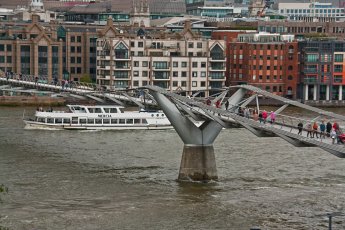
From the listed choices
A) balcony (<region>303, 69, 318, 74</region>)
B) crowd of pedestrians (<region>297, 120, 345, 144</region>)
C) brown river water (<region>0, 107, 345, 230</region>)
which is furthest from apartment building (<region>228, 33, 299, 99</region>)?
crowd of pedestrians (<region>297, 120, 345, 144</region>)

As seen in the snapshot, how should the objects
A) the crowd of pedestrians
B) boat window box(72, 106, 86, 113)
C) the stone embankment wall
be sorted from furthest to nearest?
the stone embankment wall
boat window box(72, 106, 86, 113)
the crowd of pedestrians

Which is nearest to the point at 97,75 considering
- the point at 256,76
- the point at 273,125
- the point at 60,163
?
the point at 256,76

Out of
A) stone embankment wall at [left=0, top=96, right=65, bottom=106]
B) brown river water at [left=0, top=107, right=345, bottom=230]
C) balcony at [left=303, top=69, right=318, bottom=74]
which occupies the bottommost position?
brown river water at [left=0, top=107, right=345, bottom=230]

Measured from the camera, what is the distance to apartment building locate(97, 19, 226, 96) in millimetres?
68688

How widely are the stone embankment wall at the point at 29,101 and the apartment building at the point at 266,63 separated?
13925mm

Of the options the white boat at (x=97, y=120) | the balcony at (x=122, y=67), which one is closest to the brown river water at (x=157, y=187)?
the white boat at (x=97, y=120)

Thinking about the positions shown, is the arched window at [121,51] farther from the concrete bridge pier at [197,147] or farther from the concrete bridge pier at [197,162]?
the concrete bridge pier at [197,162]

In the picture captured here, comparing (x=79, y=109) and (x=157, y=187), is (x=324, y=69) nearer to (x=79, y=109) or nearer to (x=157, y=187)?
(x=79, y=109)

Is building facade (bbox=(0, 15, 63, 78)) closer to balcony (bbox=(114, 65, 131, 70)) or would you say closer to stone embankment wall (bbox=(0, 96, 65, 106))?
balcony (bbox=(114, 65, 131, 70))

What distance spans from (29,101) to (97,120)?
673 inches

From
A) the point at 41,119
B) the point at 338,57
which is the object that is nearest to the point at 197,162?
the point at 41,119

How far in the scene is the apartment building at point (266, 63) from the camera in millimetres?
71750

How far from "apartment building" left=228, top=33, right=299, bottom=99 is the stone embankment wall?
13.9 m

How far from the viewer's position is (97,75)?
2758 inches
